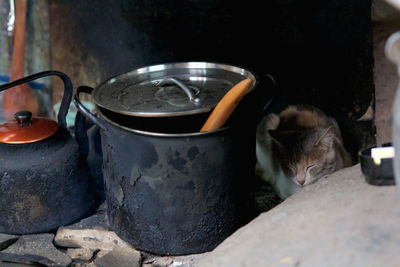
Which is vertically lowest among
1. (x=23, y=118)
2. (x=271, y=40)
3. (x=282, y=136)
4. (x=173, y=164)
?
(x=282, y=136)

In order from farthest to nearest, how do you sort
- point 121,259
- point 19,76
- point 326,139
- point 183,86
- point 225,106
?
point 19,76, point 326,139, point 121,259, point 183,86, point 225,106

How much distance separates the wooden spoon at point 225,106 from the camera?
201 centimetres

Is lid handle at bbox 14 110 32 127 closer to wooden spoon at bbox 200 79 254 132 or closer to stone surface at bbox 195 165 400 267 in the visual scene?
wooden spoon at bbox 200 79 254 132

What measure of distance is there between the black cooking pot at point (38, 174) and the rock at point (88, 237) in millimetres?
48

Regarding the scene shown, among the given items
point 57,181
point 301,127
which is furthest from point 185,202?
point 301,127

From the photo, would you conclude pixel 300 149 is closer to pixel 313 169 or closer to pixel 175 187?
pixel 313 169

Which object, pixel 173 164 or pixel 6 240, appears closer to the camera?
pixel 173 164

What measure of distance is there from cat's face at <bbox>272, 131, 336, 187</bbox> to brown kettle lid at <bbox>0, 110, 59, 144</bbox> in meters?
1.11

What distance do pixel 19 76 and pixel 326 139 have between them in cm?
192

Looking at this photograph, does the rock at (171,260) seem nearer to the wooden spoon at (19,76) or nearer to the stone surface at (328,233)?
the stone surface at (328,233)

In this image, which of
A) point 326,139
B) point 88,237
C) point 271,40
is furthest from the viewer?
point 271,40

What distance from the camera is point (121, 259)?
2.28 meters

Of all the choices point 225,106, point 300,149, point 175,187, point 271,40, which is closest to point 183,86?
point 225,106

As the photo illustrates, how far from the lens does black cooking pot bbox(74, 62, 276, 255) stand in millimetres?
2043
